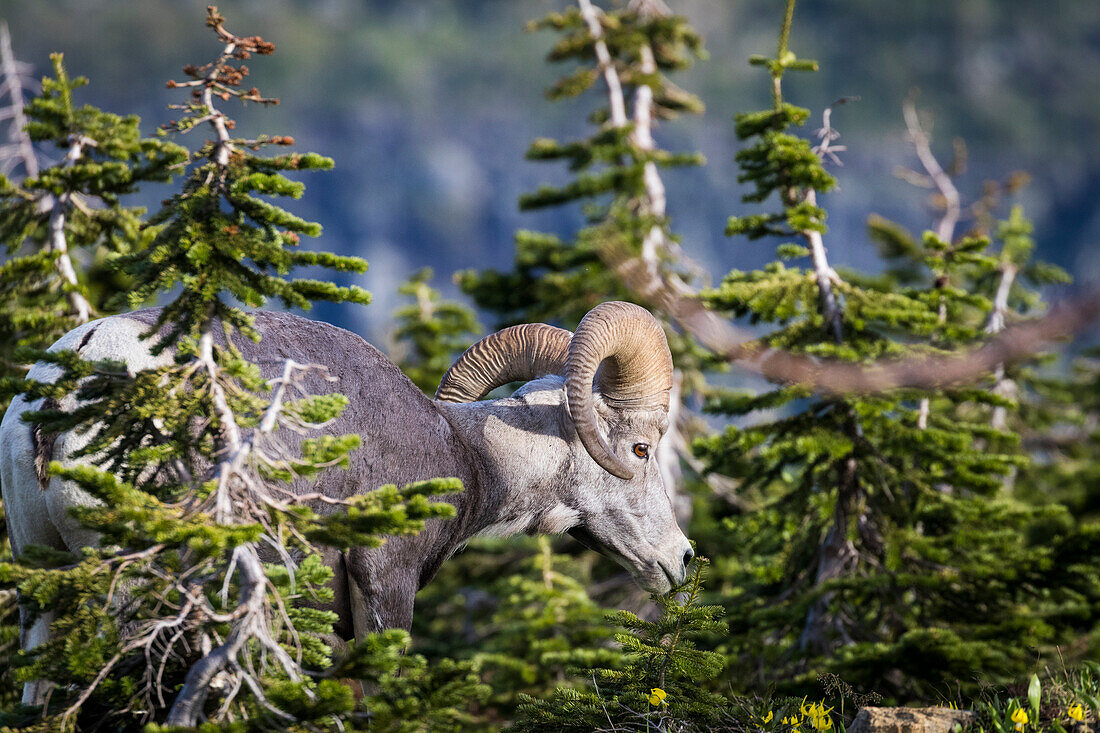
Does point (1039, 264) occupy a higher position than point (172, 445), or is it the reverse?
point (1039, 264)

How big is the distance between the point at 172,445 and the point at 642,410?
297 cm

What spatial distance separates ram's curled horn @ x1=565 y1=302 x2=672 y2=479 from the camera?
515 cm

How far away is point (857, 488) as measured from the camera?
8.05 meters

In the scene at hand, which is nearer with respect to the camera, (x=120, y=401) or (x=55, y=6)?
(x=120, y=401)

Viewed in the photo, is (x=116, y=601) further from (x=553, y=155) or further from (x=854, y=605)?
(x=553, y=155)

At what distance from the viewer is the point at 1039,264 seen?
14.4 meters

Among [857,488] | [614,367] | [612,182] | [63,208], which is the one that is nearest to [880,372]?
[614,367]

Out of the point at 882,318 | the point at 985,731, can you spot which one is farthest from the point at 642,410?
the point at 882,318

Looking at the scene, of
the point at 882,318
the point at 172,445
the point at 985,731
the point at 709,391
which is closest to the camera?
the point at 172,445

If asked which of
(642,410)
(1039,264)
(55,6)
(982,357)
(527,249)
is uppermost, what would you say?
(55,6)

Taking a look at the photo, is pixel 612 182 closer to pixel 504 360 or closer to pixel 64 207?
pixel 504 360

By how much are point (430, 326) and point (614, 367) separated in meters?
9.47

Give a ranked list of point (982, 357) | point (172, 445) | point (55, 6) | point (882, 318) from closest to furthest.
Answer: point (982, 357), point (172, 445), point (882, 318), point (55, 6)

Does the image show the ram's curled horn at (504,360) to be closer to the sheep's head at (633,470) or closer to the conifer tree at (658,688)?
the sheep's head at (633,470)
